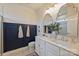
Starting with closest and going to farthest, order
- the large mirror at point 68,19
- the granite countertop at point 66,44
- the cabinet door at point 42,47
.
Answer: the granite countertop at point 66,44 < the large mirror at point 68,19 < the cabinet door at point 42,47

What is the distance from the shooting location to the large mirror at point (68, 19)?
1.82 meters

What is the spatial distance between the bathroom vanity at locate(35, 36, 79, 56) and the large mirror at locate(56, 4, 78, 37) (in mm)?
169

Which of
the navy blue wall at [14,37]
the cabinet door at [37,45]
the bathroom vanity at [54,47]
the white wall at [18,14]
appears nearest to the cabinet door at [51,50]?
the bathroom vanity at [54,47]

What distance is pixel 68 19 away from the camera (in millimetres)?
1874

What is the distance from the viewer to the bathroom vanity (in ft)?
5.72

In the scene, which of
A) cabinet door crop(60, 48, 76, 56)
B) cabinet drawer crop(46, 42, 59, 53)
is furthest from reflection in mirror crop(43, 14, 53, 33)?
cabinet door crop(60, 48, 76, 56)

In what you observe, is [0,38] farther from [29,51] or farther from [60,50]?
[60,50]

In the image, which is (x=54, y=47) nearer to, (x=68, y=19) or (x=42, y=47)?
(x=42, y=47)

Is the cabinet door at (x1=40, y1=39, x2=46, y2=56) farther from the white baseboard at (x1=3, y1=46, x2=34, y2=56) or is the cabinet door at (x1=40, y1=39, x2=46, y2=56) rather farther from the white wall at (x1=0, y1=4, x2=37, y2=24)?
the white wall at (x1=0, y1=4, x2=37, y2=24)

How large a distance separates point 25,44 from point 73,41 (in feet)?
2.59

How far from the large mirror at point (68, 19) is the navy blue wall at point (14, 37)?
46 cm

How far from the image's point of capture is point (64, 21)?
6.28 ft

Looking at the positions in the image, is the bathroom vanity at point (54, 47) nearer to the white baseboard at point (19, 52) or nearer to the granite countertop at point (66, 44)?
the granite countertop at point (66, 44)

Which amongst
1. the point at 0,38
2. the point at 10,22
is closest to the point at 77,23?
the point at 10,22
